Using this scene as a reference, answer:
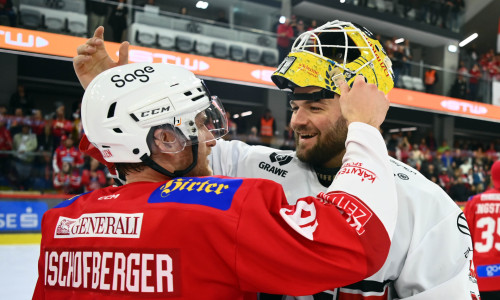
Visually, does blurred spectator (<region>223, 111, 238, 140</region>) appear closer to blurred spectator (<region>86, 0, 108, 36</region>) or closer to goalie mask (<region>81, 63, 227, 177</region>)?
blurred spectator (<region>86, 0, 108, 36</region>)

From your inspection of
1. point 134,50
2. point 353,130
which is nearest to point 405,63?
point 134,50

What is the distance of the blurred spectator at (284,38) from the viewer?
32.8 ft

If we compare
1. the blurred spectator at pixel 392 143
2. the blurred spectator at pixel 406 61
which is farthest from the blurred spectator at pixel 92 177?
the blurred spectator at pixel 406 61

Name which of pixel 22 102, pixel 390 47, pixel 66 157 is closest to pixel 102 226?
pixel 66 157

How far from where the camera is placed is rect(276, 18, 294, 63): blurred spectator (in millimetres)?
10000

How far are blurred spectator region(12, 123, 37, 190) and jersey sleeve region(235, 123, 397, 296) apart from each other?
6.39m

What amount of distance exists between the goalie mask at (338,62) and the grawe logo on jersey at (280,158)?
0.29m

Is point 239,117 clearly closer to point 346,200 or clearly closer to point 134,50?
point 134,50

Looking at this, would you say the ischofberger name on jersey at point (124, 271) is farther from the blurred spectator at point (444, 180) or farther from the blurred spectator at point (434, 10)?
the blurred spectator at point (434, 10)

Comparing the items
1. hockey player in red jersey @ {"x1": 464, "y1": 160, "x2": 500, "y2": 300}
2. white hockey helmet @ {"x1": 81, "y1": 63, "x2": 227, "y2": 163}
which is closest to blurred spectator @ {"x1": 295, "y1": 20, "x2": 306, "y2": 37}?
hockey player in red jersey @ {"x1": 464, "y1": 160, "x2": 500, "y2": 300}

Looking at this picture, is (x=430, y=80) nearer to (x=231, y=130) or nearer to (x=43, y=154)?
(x=231, y=130)

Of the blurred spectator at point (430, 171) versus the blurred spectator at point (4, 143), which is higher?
the blurred spectator at point (4, 143)

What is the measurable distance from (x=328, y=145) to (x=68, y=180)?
597 centimetres

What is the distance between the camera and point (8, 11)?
7.39 meters
